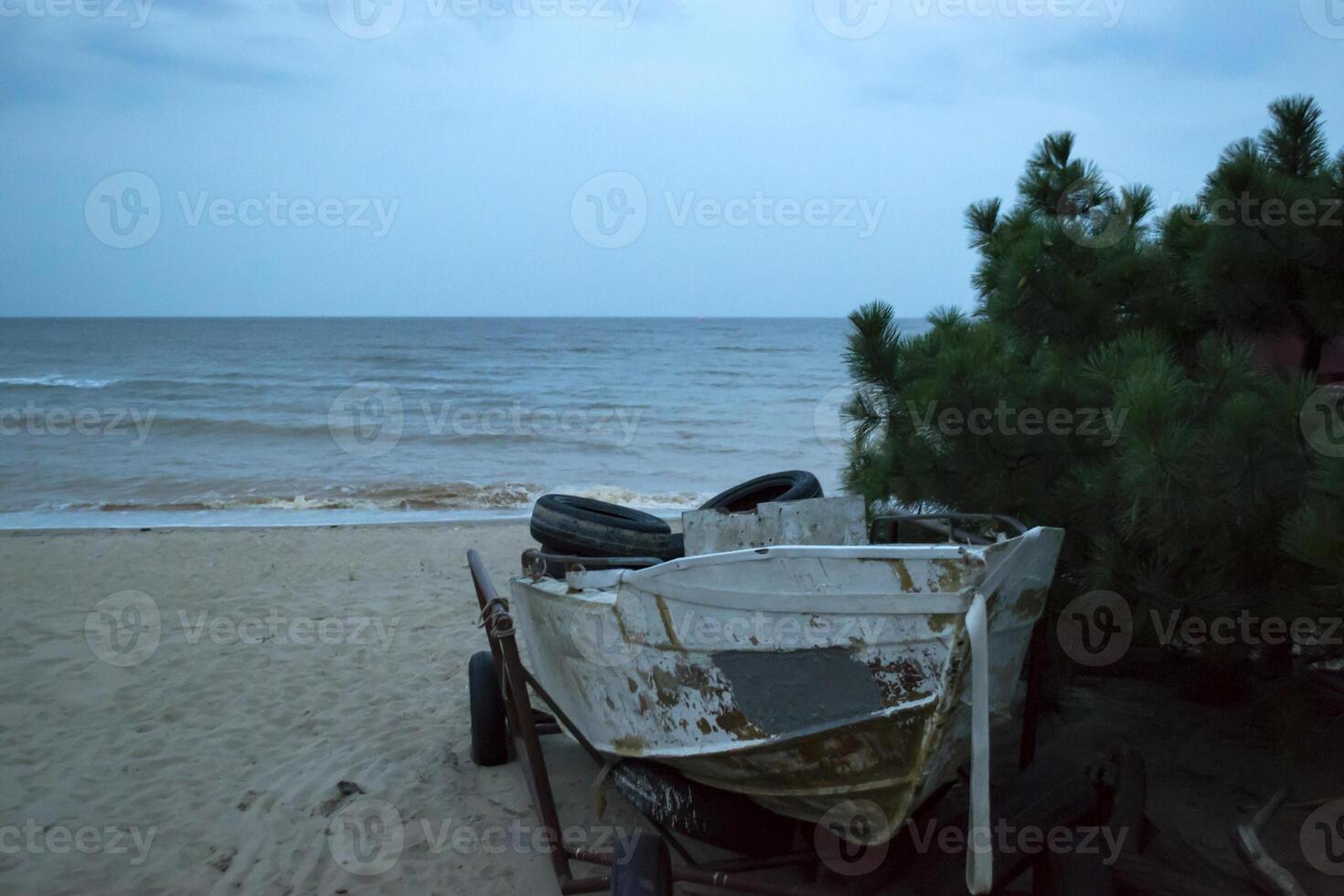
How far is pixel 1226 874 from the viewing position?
3.69 m

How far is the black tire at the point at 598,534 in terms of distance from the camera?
4.54 metres

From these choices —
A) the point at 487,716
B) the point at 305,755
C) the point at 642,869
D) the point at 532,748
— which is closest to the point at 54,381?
the point at 305,755

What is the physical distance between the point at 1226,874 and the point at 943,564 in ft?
6.54

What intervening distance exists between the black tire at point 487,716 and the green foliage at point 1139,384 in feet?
7.28

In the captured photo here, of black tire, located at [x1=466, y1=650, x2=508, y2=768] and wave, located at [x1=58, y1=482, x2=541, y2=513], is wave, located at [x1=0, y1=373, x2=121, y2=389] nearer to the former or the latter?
wave, located at [x1=58, y1=482, x2=541, y2=513]

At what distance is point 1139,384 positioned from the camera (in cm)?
328

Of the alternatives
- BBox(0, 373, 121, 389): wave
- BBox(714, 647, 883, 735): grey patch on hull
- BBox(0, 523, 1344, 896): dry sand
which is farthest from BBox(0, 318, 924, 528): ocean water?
BBox(714, 647, 883, 735): grey patch on hull

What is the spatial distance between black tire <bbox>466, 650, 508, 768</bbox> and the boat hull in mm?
1666

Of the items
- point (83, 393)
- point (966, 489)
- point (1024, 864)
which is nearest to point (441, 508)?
point (966, 489)

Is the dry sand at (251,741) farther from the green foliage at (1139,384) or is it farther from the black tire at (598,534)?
the green foliage at (1139,384)

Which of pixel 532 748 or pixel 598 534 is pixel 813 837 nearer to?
pixel 532 748

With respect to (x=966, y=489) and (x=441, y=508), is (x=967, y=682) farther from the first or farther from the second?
(x=441, y=508)

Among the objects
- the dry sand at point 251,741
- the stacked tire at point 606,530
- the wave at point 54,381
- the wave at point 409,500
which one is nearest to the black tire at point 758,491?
the stacked tire at point 606,530

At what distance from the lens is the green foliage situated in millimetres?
3154
